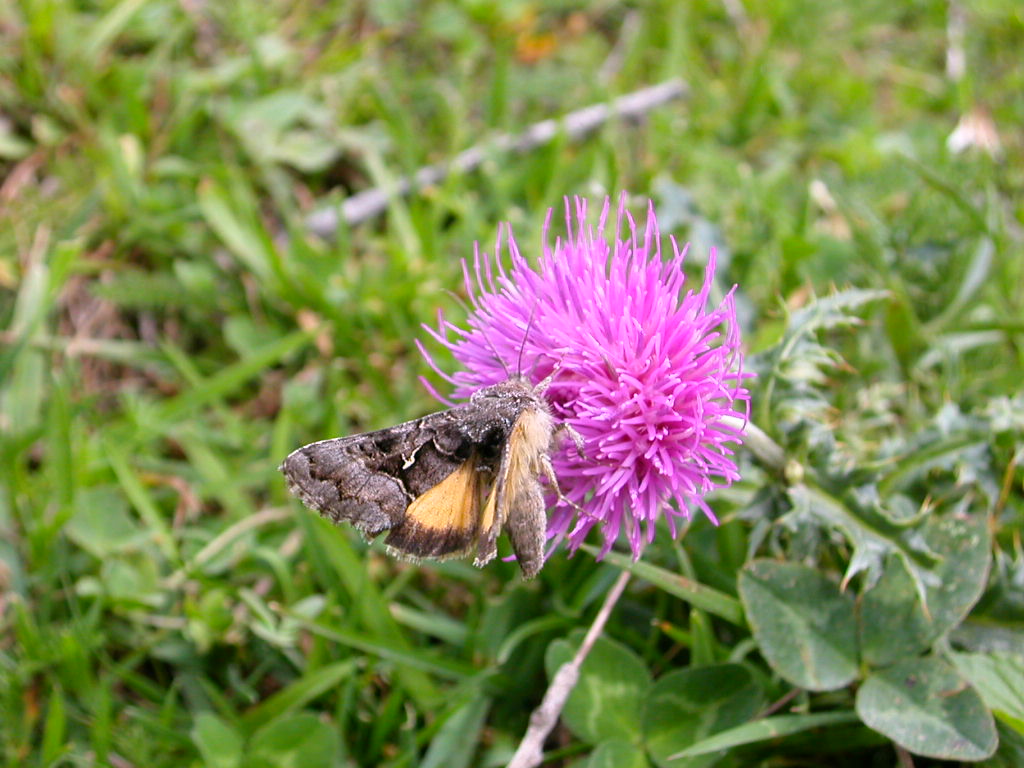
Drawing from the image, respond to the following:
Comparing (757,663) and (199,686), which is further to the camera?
(199,686)

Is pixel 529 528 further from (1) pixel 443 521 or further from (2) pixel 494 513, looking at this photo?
(1) pixel 443 521

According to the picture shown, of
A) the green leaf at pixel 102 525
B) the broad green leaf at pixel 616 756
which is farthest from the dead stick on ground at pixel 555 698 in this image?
the green leaf at pixel 102 525

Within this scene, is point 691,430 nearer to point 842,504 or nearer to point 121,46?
point 842,504

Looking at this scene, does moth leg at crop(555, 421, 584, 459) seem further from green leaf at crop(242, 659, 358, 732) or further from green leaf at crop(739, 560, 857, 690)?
green leaf at crop(242, 659, 358, 732)

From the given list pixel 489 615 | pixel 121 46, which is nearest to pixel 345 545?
pixel 489 615

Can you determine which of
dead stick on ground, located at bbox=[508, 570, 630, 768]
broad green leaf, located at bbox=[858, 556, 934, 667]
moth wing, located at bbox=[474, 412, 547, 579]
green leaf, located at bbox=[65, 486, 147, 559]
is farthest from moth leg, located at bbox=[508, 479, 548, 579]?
green leaf, located at bbox=[65, 486, 147, 559]

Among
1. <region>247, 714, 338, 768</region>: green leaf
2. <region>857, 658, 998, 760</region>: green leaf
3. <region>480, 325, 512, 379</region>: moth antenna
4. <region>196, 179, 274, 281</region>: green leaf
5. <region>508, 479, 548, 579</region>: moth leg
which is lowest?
<region>857, 658, 998, 760</region>: green leaf
